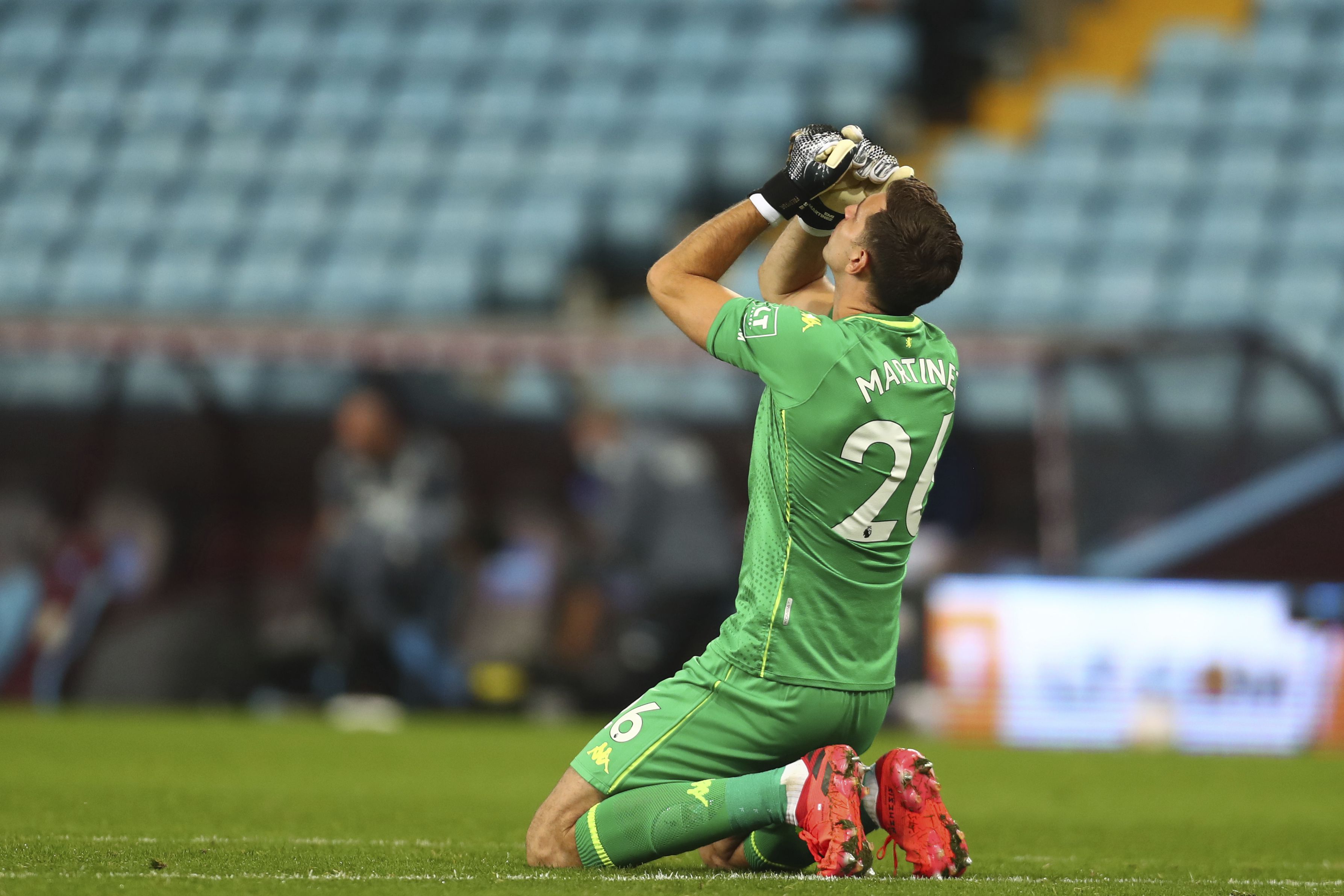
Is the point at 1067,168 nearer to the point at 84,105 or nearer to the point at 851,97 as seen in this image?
the point at 851,97

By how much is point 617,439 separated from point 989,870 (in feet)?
20.5

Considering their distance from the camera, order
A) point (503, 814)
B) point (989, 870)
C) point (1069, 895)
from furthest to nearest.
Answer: point (503, 814), point (989, 870), point (1069, 895)

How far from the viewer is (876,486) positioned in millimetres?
3852

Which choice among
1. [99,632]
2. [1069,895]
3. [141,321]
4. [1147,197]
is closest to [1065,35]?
[1147,197]

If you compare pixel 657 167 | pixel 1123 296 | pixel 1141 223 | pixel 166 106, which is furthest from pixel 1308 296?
pixel 166 106

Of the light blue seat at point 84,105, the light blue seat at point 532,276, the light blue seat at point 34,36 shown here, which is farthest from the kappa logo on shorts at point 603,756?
the light blue seat at point 34,36

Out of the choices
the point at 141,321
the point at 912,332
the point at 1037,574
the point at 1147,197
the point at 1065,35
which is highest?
the point at 1065,35

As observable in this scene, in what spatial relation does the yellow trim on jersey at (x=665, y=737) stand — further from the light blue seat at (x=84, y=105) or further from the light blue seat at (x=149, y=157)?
the light blue seat at (x=84, y=105)

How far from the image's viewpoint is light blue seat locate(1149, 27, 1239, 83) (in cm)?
1466

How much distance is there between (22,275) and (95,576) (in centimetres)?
485

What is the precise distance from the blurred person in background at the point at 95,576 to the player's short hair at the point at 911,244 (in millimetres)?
7502

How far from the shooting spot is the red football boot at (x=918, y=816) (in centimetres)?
377

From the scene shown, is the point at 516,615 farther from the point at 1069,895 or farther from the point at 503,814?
the point at 1069,895

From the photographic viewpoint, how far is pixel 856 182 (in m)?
3.88
